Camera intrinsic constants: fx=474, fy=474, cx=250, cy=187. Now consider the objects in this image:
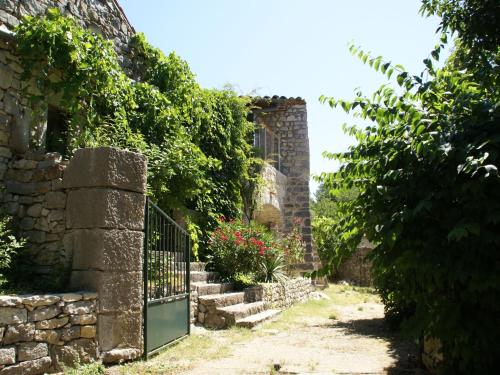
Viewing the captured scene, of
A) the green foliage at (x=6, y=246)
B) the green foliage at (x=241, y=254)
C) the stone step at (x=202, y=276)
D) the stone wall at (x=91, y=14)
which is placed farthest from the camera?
the green foliage at (x=241, y=254)

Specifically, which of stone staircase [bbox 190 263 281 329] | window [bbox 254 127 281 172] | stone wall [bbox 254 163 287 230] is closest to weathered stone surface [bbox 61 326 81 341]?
stone staircase [bbox 190 263 281 329]

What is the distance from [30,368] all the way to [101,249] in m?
1.24

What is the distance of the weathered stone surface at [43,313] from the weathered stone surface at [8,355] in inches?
10.7

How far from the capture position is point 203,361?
515 centimetres

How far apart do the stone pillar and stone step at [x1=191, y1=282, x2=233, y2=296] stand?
2520 millimetres

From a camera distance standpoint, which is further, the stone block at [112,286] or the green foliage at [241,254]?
the green foliage at [241,254]

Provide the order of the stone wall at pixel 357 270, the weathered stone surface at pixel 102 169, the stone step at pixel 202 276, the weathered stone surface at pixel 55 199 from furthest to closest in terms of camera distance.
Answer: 1. the stone wall at pixel 357 270
2. the stone step at pixel 202 276
3. the weathered stone surface at pixel 55 199
4. the weathered stone surface at pixel 102 169

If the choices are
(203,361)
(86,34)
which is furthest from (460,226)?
(86,34)

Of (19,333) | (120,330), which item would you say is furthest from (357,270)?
(19,333)

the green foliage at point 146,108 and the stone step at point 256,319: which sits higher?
the green foliage at point 146,108

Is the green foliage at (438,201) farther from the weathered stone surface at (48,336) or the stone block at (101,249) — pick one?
the weathered stone surface at (48,336)

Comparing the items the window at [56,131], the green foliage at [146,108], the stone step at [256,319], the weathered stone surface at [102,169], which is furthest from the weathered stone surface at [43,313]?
the stone step at [256,319]

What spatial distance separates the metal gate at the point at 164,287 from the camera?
17.2 feet

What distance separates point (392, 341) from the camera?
642 cm
